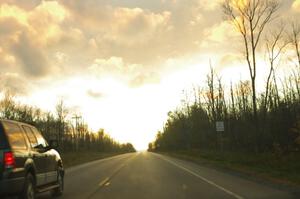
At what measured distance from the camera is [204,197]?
13000 millimetres

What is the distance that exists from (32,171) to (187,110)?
74.6 meters

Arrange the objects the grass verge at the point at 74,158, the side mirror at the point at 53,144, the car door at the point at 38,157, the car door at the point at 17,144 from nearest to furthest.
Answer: the car door at the point at 17,144 < the car door at the point at 38,157 < the side mirror at the point at 53,144 < the grass verge at the point at 74,158

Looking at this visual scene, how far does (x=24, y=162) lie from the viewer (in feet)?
33.0

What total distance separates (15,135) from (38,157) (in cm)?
128

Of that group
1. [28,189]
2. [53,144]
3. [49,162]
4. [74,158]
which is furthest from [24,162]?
[74,158]

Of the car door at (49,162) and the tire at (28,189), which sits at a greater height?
the car door at (49,162)

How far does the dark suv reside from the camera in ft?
30.6

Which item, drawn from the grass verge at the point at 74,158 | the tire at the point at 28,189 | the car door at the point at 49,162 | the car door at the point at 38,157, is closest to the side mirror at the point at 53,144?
the car door at the point at 49,162

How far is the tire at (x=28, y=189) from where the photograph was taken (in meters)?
9.94

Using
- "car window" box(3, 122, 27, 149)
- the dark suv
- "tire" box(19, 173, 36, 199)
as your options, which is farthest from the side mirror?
"tire" box(19, 173, 36, 199)

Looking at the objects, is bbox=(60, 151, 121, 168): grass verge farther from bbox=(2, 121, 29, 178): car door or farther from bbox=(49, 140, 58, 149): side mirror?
bbox=(2, 121, 29, 178): car door

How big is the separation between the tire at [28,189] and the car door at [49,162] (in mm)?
1544

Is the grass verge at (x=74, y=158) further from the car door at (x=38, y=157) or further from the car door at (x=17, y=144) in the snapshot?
the car door at (x=17, y=144)

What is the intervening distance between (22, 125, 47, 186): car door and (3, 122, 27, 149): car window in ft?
1.46
